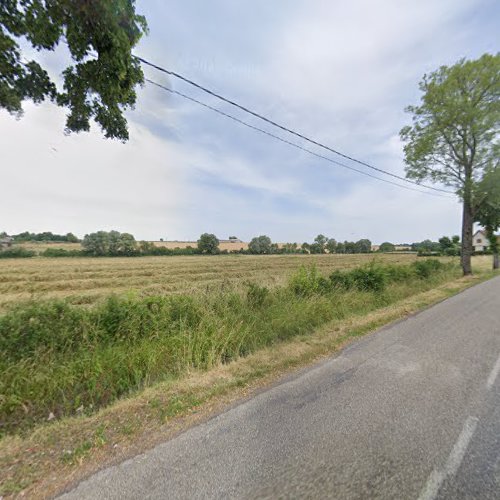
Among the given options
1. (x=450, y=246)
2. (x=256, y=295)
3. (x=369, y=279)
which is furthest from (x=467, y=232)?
(x=450, y=246)

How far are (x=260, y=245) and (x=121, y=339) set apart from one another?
252ft

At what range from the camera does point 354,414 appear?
2648 millimetres

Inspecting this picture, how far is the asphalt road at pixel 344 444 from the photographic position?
1.82 metres

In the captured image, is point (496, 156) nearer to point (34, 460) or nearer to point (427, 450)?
point (427, 450)

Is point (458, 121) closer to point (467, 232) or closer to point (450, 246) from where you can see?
point (467, 232)

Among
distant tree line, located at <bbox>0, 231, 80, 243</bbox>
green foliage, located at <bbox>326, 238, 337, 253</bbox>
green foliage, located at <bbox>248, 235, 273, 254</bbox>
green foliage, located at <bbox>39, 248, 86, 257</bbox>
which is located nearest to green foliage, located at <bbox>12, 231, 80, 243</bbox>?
distant tree line, located at <bbox>0, 231, 80, 243</bbox>

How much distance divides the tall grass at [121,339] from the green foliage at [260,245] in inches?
2889

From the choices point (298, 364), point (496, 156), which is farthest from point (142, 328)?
point (496, 156)

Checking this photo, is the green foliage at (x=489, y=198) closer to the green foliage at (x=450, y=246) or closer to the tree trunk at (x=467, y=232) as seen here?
the tree trunk at (x=467, y=232)

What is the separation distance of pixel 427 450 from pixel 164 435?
2519 millimetres

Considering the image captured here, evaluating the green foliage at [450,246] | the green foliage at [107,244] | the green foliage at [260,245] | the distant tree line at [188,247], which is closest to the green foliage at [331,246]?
the distant tree line at [188,247]

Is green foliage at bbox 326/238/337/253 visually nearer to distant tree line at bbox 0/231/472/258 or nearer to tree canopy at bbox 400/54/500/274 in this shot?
distant tree line at bbox 0/231/472/258

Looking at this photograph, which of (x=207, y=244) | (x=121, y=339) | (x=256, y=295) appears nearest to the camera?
(x=121, y=339)

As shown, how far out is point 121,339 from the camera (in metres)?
4.43
